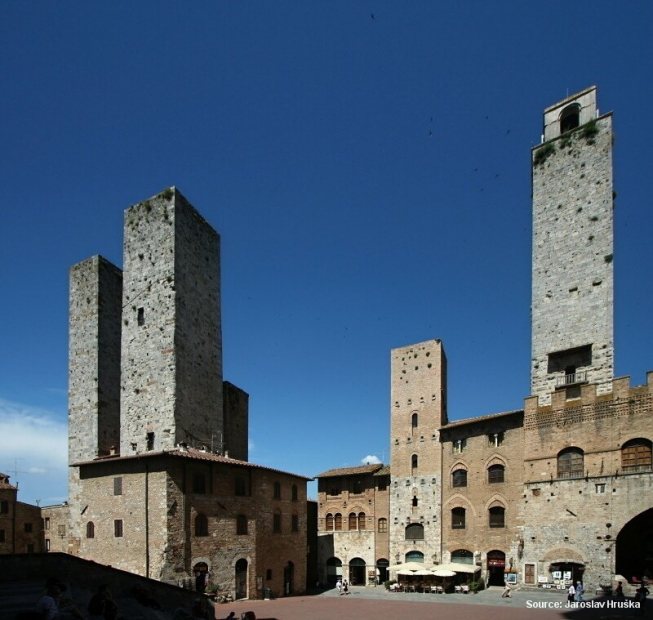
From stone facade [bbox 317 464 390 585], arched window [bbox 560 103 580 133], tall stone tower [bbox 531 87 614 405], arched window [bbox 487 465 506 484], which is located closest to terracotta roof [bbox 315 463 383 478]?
stone facade [bbox 317 464 390 585]

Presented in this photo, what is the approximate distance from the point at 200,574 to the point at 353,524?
62.1 ft

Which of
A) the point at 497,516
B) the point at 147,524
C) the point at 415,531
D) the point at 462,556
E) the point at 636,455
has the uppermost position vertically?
the point at 636,455

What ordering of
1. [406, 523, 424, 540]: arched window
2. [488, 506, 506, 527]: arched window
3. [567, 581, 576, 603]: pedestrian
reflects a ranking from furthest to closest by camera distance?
[406, 523, 424, 540]: arched window, [488, 506, 506, 527]: arched window, [567, 581, 576, 603]: pedestrian

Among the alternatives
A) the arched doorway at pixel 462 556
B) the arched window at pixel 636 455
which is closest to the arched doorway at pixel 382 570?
the arched doorway at pixel 462 556

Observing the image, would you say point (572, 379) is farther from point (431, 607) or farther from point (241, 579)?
point (241, 579)

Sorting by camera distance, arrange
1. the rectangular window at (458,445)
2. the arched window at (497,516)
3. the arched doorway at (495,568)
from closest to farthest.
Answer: the arched doorway at (495,568) → the arched window at (497,516) → the rectangular window at (458,445)

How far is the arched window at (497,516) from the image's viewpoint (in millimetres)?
35031

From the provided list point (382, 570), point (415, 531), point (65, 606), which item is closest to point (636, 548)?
point (415, 531)

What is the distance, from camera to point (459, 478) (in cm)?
3812

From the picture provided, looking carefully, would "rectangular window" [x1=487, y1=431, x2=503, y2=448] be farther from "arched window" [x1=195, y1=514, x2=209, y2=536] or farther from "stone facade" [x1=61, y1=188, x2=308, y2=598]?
"arched window" [x1=195, y1=514, x2=209, y2=536]

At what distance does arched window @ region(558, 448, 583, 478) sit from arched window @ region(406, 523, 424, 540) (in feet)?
37.6

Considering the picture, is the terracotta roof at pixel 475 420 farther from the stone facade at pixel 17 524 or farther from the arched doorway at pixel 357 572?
the stone facade at pixel 17 524

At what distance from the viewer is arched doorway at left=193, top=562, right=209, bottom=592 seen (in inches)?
1085

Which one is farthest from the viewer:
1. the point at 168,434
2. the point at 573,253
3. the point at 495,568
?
the point at 495,568
